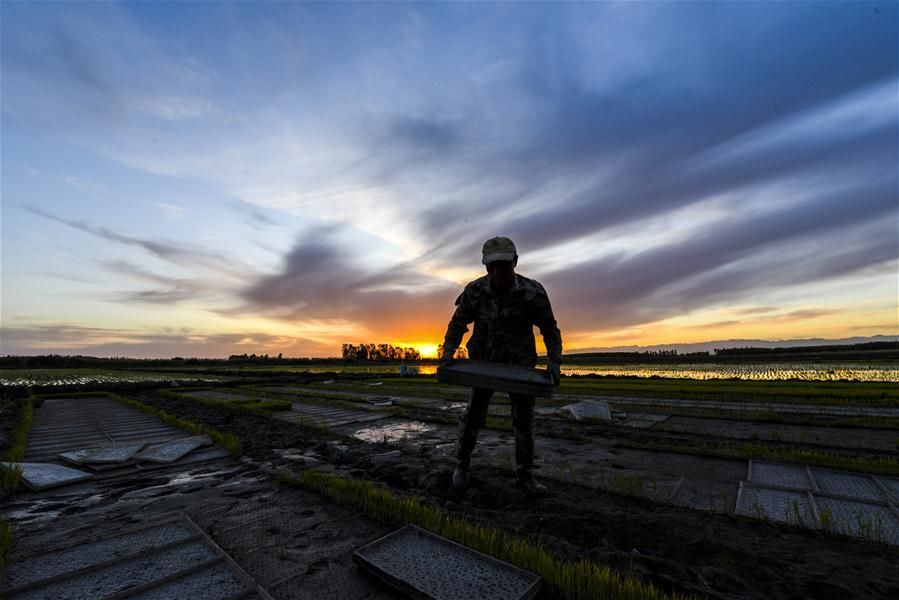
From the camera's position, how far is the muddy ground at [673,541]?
224 centimetres

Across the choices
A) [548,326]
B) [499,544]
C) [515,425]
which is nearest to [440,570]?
[499,544]

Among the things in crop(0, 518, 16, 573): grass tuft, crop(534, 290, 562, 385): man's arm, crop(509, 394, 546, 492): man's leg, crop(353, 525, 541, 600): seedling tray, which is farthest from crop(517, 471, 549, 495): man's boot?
crop(0, 518, 16, 573): grass tuft

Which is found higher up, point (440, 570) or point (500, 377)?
point (500, 377)

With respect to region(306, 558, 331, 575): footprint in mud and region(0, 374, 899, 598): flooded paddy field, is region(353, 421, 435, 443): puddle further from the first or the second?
region(306, 558, 331, 575): footprint in mud

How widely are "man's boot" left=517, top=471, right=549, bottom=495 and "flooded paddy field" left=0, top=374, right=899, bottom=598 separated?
144 mm

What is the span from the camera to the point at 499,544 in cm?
260

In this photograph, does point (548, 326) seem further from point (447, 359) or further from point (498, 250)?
point (447, 359)

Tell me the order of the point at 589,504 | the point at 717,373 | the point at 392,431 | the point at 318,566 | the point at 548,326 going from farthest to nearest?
the point at 717,373 < the point at 392,431 < the point at 548,326 < the point at 589,504 < the point at 318,566

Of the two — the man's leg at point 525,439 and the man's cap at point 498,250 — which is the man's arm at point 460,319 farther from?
the man's leg at point 525,439

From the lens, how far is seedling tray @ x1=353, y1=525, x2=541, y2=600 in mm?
2033

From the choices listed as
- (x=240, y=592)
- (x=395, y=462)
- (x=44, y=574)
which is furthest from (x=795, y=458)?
(x=44, y=574)

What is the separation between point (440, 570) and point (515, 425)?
1946 mm

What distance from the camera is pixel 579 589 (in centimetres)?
212

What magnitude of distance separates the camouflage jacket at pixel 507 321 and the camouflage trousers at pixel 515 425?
1.28 ft
